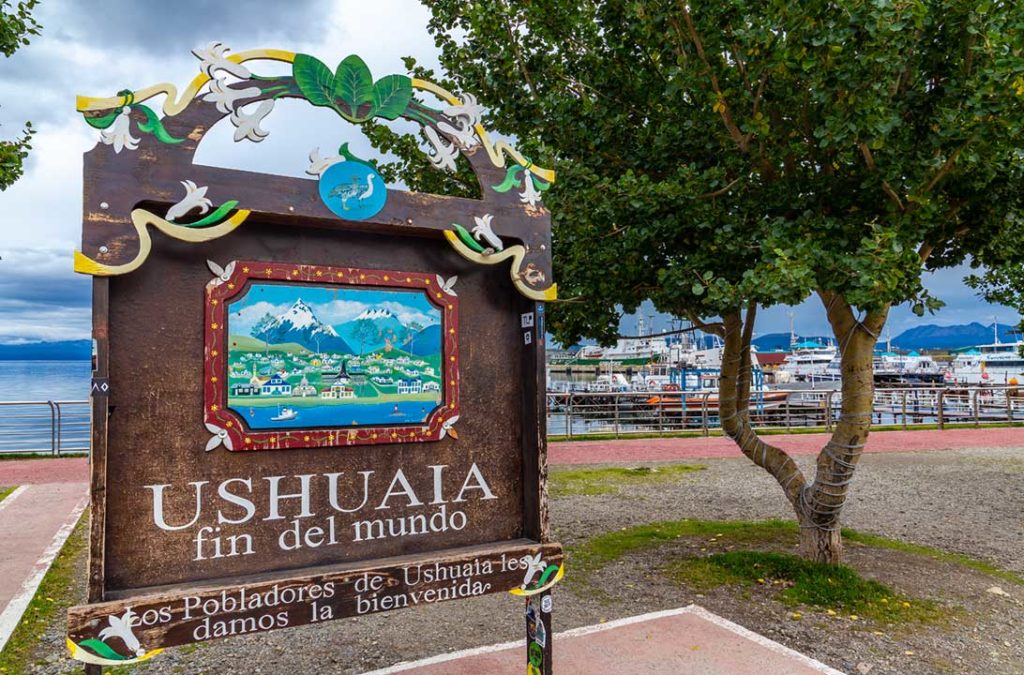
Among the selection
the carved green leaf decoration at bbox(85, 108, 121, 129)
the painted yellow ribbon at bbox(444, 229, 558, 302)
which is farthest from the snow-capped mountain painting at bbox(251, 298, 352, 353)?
the carved green leaf decoration at bbox(85, 108, 121, 129)

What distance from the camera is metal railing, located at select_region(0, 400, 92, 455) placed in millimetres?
13172

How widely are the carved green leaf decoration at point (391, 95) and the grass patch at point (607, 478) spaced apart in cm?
693

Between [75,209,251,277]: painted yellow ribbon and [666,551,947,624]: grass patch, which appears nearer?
[75,209,251,277]: painted yellow ribbon

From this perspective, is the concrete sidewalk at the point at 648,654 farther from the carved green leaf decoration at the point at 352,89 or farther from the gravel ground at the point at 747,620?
the carved green leaf decoration at the point at 352,89

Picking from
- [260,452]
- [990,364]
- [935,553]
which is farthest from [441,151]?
[990,364]

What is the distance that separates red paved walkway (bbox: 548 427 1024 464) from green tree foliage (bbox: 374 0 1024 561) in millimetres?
7269

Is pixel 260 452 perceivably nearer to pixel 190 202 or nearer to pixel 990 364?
pixel 190 202

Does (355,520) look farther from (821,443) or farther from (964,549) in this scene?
(821,443)

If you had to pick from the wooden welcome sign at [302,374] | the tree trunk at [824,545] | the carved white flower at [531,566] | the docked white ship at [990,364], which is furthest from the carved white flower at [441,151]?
the docked white ship at [990,364]

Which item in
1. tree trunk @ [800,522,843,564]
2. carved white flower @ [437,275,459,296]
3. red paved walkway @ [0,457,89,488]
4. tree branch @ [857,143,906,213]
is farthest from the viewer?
red paved walkway @ [0,457,89,488]

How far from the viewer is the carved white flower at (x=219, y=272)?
2.81 meters

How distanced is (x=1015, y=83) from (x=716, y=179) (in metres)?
1.75

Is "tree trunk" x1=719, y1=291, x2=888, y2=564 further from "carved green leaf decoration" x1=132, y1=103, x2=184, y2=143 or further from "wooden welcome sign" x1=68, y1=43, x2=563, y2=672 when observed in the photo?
"carved green leaf decoration" x1=132, y1=103, x2=184, y2=143

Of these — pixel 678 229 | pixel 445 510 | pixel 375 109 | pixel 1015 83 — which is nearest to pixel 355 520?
pixel 445 510
